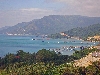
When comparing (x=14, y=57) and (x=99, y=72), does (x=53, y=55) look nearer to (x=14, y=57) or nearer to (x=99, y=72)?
(x=14, y=57)

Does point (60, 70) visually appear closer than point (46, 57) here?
Yes

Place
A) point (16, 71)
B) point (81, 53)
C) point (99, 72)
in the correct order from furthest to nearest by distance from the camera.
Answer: point (81, 53) < point (16, 71) < point (99, 72)

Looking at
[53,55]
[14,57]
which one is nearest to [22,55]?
[14,57]

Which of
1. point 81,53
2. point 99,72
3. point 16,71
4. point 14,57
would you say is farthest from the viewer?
point 81,53

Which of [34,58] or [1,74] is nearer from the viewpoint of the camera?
[1,74]

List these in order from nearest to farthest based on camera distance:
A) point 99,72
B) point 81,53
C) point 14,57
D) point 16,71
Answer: point 99,72 → point 16,71 → point 14,57 → point 81,53

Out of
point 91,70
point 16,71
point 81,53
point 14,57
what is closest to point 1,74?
point 16,71

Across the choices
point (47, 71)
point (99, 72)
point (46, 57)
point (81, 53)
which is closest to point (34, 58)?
point (46, 57)

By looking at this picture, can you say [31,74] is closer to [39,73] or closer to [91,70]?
[39,73]
